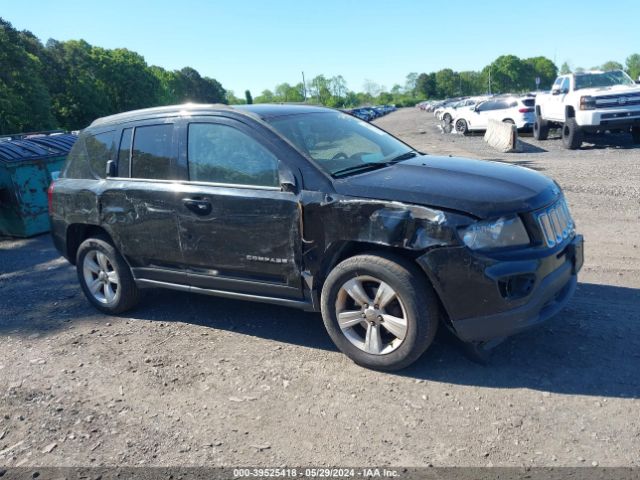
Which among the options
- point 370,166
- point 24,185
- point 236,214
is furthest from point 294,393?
point 24,185

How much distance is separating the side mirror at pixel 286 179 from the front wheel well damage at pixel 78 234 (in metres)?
2.16

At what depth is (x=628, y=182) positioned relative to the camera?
980cm

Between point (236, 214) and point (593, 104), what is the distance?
1289 centimetres

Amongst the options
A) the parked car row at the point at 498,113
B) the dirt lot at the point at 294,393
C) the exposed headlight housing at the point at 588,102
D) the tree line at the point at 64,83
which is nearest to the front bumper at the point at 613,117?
the exposed headlight housing at the point at 588,102

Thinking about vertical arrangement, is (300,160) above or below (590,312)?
above

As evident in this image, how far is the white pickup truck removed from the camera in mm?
13953

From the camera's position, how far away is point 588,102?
14.1 metres

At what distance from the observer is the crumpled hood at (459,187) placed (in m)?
3.41

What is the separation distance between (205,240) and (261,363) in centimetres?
104

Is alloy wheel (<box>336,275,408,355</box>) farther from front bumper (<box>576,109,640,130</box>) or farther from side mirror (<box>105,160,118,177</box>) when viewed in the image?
front bumper (<box>576,109,640,130</box>)

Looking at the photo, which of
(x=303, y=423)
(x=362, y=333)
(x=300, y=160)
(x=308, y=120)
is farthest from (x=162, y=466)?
(x=308, y=120)

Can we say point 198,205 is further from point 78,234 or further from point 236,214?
point 78,234

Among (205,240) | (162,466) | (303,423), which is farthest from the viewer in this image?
(205,240)

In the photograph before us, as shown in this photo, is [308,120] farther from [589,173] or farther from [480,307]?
[589,173]
